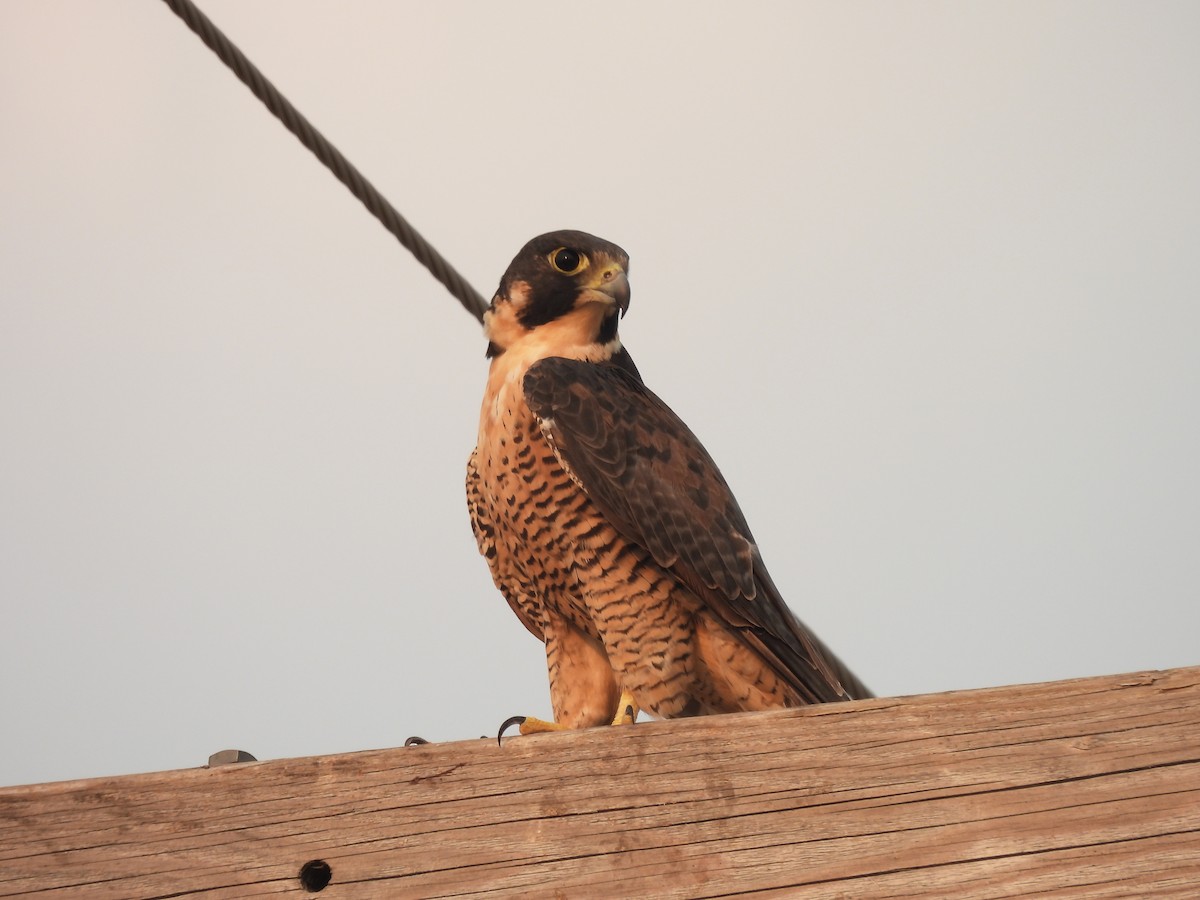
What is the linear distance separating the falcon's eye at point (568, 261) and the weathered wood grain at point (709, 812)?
1.80m

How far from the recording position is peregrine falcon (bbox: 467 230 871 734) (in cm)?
275

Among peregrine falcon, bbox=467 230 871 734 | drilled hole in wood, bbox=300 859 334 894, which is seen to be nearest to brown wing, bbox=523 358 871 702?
peregrine falcon, bbox=467 230 871 734

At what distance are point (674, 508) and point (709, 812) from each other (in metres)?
1.22

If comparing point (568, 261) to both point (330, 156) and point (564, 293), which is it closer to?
point (564, 293)

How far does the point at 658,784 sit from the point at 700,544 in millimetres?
1145

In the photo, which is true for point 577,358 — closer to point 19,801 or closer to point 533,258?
point 533,258

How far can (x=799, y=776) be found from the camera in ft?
5.51

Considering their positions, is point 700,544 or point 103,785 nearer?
point 103,785

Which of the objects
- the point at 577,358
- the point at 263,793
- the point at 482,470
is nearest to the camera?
the point at 263,793

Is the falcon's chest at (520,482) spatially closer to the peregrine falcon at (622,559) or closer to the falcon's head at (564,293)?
the peregrine falcon at (622,559)

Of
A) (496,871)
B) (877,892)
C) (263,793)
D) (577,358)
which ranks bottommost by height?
(877,892)

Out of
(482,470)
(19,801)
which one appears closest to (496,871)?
(19,801)

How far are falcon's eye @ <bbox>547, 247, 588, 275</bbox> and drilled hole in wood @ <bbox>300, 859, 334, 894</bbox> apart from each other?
196cm

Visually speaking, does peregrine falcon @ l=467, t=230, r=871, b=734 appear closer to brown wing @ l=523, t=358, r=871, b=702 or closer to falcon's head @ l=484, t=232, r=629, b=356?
brown wing @ l=523, t=358, r=871, b=702
